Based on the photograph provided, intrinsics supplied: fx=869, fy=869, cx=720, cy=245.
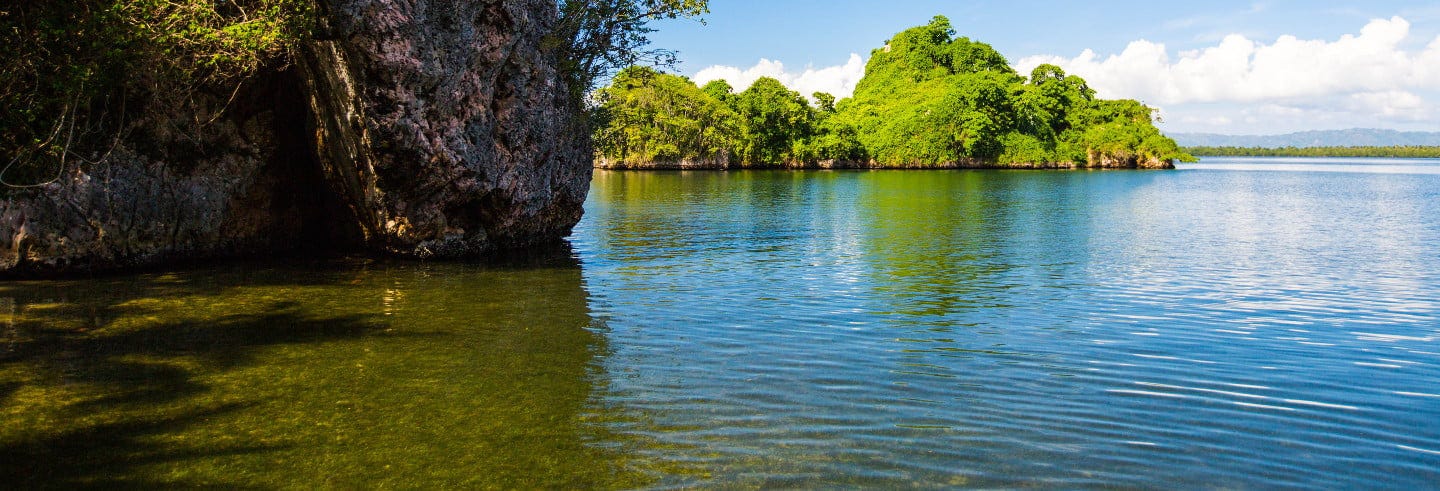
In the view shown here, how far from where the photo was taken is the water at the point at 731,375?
22.8 ft

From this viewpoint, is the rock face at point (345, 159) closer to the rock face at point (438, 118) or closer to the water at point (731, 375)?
the rock face at point (438, 118)

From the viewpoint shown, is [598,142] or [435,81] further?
[598,142]

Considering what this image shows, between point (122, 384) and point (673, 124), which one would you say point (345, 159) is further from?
point (673, 124)

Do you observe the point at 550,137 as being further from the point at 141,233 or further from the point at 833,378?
the point at 833,378

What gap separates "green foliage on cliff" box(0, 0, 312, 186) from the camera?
43.2ft

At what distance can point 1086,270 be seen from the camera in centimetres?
1898

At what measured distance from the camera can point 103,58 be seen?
13.8 m

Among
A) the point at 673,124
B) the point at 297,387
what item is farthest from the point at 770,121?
the point at 297,387

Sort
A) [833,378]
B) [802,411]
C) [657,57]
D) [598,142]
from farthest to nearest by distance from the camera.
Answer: [598,142] < [657,57] < [833,378] < [802,411]

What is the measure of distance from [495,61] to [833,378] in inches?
453

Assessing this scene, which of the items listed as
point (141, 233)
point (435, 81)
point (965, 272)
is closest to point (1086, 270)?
point (965, 272)

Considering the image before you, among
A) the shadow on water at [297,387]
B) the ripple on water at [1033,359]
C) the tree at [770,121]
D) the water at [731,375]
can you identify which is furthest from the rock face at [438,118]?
the tree at [770,121]

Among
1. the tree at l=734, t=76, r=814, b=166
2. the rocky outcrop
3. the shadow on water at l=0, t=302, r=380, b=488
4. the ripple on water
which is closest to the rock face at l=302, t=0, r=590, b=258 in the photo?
the rocky outcrop

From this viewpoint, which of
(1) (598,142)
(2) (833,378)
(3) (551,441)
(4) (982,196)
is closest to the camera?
(3) (551,441)
